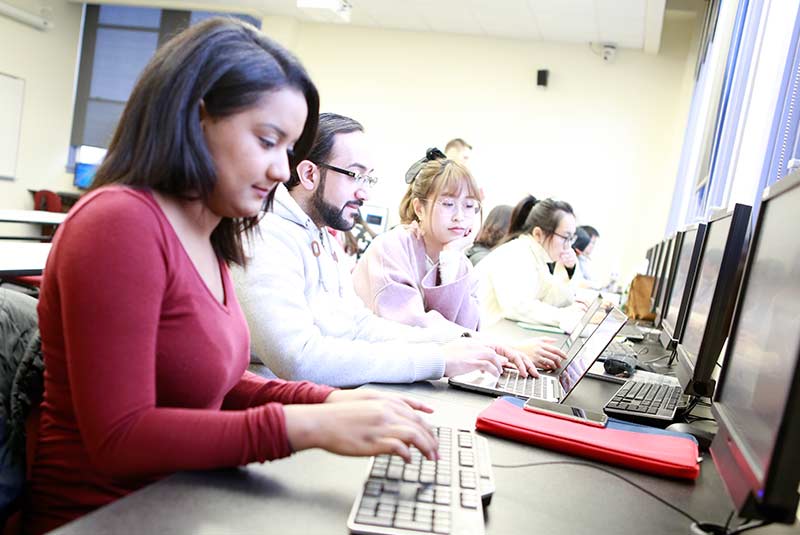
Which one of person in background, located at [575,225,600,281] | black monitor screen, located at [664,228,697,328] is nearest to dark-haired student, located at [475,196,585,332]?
black monitor screen, located at [664,228,697,328]

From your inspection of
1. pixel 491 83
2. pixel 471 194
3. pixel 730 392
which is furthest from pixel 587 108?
pixel 730 392

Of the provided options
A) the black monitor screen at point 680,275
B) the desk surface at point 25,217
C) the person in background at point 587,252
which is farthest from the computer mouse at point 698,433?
the person in background at point 587,252

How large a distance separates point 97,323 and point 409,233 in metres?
1.79

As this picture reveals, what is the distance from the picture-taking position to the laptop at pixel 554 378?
5.01ft

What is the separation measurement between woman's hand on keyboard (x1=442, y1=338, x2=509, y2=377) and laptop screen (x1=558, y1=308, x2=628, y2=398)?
0.52 feet

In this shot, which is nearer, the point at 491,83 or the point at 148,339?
the point at 148,339

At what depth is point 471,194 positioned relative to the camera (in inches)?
100

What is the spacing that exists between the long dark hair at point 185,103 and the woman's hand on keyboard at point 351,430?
0.31m

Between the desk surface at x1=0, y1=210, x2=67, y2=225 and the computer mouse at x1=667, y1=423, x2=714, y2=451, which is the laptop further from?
the desk surface at x1=0, y1=210, x2=67, y2=225

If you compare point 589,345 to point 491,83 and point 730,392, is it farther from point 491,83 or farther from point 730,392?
point 491,83

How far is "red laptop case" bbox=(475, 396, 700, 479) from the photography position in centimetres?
107

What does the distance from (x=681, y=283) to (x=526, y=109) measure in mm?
5619

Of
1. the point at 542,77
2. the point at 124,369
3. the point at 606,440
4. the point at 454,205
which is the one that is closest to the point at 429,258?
the point at 454,205

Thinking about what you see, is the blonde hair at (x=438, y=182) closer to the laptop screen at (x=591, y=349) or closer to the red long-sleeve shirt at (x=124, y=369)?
the laptop screen at (x=591, y=349)
